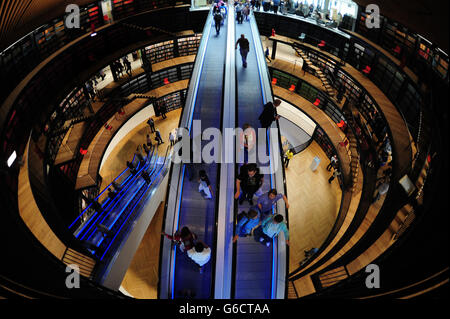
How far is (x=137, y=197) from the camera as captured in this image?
9.73 m

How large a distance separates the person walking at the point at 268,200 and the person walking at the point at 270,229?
0.92 feet

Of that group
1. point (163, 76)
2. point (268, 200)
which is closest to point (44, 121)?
point (163, 76)

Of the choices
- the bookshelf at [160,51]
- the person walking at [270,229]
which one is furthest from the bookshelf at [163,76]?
the person walking at [270,229]

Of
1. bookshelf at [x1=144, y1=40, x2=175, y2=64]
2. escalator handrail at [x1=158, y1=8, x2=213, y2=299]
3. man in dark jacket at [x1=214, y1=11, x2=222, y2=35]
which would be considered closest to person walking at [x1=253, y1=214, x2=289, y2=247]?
escalator handrail at [x1=158, y1=8, x2=213, y2=299]

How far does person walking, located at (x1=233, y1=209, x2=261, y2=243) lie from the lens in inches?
172

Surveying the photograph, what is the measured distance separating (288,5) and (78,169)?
1475cm

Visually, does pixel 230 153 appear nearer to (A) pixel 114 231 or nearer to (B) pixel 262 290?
(B) pixel 262 290

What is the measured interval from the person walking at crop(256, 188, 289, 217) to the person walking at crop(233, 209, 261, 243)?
25cm

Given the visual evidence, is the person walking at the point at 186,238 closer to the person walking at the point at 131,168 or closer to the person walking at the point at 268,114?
the person walking at the point at 268,114

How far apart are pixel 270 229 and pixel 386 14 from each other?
9.26m

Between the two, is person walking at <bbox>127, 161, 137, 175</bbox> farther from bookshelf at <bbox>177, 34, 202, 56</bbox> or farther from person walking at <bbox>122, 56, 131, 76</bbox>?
bookshelf at <bbox>177, 34, 202, 56</bbox>

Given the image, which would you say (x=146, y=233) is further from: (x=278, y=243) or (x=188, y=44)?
(x=188, y=44)

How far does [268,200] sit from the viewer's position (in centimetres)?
464
